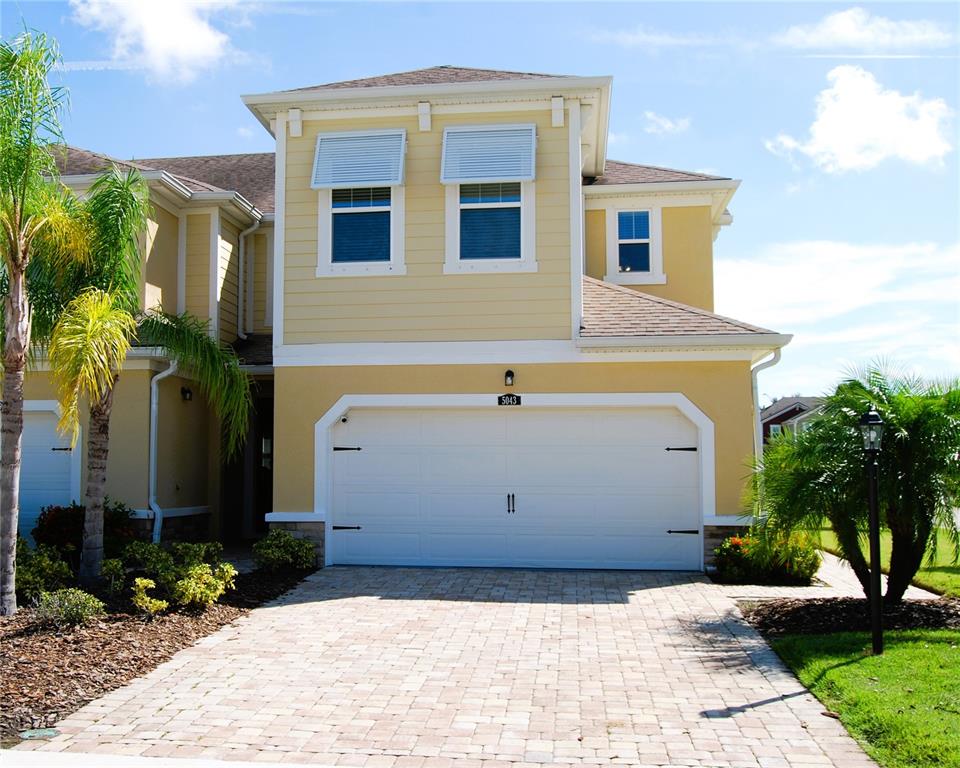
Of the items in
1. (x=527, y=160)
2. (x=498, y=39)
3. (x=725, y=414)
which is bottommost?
(x=725, y=414)

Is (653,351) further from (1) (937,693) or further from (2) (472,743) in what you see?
(2) (472,743)

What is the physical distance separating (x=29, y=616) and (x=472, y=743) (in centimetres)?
491

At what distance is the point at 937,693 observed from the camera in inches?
234

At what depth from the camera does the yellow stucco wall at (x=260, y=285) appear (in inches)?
614

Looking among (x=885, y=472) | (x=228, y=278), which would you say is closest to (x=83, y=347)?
(x=228, y=278)

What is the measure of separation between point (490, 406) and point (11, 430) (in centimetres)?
600

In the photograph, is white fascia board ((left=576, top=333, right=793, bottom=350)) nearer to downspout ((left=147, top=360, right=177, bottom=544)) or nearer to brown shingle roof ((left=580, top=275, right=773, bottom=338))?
brown shingle roof ((left=580, top=275, right=773, bottom=338))

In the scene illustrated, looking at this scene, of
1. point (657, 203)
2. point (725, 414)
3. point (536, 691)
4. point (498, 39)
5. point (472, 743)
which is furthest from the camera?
point (657, 203)

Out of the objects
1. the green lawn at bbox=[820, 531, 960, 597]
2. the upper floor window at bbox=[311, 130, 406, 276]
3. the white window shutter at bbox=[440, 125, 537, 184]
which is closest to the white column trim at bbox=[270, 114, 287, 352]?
the upper floor window at bbox=[311, 130, 406, 276]

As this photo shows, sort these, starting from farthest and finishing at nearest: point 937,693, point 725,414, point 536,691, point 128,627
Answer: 1. point 725,414
2. point 128,627
3. point 536,691
4. point 937,693

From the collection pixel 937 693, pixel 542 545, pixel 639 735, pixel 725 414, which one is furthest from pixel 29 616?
pixel 725 414

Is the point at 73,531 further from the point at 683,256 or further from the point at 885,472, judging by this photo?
the point at 683,256

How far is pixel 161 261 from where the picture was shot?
13797mm

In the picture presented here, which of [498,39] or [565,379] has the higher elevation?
[498,39]
